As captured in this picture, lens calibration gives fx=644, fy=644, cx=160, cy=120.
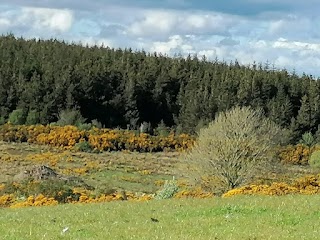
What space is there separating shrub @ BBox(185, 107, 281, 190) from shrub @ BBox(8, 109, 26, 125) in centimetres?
6235

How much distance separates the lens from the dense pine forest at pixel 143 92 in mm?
116312

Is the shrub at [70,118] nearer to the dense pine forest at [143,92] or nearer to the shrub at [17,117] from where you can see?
the dense pine forest at [143,92]

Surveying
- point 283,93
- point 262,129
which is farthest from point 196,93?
point 262,129

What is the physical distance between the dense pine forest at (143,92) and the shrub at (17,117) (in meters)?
0.92

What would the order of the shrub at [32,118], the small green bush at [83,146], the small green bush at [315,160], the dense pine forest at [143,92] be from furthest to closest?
the dense pine forest at [143,92], the shrub at [32,118], the small green bush at [83,146], the small green bush at [315,160]

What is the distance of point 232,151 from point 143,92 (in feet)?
262

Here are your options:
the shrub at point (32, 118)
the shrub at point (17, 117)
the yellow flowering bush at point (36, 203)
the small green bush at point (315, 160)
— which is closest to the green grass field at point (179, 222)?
the yellow flowering bush at point (36, 203)

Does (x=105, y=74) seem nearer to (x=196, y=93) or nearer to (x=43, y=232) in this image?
(x=196, y=93)

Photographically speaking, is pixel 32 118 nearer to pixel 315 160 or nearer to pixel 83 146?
pixel 83 146

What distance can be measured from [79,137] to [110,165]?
60.2ft

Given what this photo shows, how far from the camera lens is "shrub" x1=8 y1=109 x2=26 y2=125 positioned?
10801cm

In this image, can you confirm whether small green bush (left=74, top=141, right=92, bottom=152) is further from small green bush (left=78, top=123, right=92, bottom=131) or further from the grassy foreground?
the grassy foreground

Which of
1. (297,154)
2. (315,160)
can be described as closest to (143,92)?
(297,154)

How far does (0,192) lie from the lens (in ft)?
139
